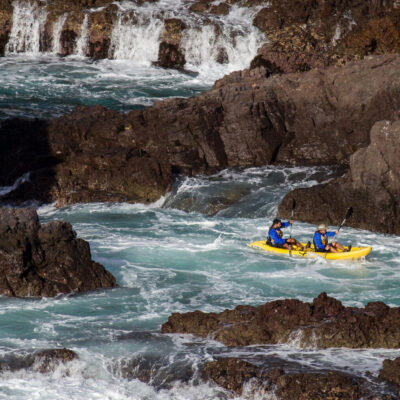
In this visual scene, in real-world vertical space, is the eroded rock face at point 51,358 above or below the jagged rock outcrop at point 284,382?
below

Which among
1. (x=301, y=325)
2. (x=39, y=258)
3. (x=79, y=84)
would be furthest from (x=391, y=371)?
(x=79, y=84)

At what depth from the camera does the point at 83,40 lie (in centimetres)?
3456

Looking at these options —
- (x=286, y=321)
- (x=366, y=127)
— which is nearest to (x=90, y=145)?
(x=366, y=127)

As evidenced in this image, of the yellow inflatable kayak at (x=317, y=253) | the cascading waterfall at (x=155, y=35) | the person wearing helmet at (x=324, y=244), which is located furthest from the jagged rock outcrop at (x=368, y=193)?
the cascading waterfall at (x=155, y=35)

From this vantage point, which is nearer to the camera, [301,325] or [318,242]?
[301,325]

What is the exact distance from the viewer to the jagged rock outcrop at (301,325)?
13.1m

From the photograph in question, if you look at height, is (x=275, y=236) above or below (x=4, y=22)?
below

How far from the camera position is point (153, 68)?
111 feet

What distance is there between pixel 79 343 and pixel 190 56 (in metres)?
21.4

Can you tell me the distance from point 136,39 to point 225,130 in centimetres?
1145

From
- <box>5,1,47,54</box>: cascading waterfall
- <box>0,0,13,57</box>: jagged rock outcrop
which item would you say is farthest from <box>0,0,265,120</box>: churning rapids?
<box>0,0,13,57</box>: jagged rock outcrop

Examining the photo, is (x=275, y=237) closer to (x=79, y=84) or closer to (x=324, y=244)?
(x=324, y=244)

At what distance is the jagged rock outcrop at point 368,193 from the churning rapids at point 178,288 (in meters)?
0.36

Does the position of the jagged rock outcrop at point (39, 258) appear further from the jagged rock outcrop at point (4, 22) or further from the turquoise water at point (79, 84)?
the jagged rock outcrop at point (4, 22)
